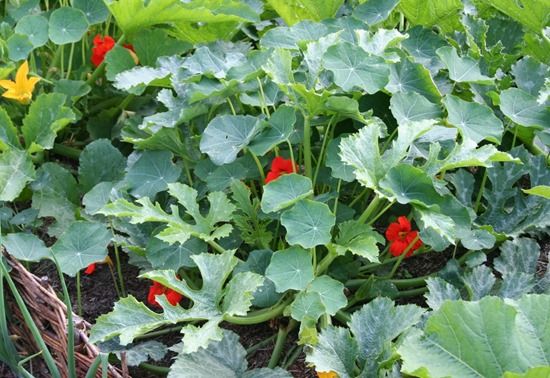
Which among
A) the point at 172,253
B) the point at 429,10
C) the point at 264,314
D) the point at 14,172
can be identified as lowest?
the point at 264,314

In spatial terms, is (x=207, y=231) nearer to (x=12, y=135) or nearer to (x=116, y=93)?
(x=12, y=135)

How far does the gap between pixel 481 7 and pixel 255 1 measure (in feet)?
2.01

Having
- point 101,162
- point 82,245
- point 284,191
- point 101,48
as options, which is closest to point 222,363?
point 284,191

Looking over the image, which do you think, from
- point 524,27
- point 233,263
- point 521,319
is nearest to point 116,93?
Result: point 233,263

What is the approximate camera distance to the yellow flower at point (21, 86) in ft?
6.70

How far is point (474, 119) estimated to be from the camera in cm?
169

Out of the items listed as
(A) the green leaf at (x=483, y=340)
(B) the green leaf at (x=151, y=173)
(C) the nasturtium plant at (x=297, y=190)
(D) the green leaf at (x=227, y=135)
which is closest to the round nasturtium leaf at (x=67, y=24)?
(C) the nasturtium plant at (x=297, y=190)

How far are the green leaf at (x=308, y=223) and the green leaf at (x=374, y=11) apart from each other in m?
0.61

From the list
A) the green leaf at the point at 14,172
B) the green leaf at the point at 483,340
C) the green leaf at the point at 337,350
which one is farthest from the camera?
the green leaf at the point at 14,172

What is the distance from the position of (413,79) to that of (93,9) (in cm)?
98

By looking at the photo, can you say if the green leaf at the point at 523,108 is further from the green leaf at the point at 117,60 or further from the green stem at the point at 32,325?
the green stem at the point at 32,325

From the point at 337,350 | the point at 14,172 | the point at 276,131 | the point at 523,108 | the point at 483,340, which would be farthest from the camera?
the point at 14,172

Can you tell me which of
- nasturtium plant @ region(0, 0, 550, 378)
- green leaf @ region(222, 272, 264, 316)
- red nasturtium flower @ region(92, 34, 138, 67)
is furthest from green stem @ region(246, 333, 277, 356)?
red nasturtium flower @ region(92, 34, 138, 67)

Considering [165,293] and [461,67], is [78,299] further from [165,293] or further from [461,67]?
[461,67]
